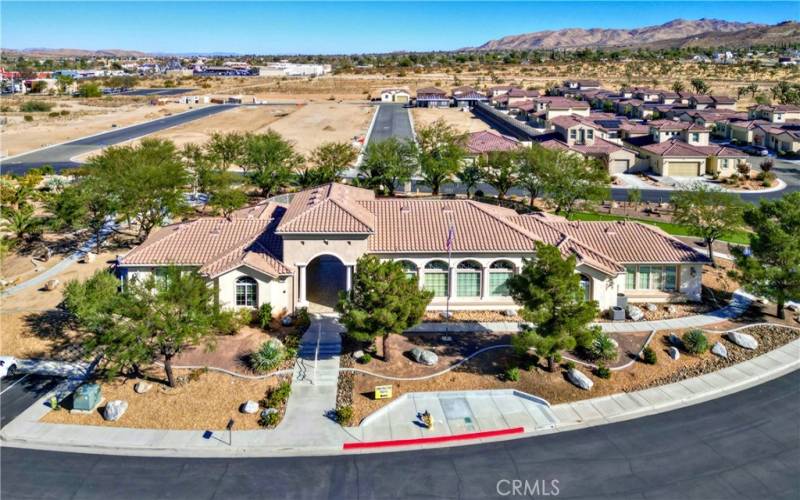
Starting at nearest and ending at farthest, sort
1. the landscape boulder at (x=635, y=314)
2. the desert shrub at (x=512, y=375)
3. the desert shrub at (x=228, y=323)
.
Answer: the desert shrub at (x=228, y=323) → the desert shrub at (x=512, y=375) → the landscape boulder at (x=635, y=314)

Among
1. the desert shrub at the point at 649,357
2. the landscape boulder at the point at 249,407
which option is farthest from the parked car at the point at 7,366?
the desert shrub at the point at 649,357

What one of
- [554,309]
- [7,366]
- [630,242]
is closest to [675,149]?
[630,242]

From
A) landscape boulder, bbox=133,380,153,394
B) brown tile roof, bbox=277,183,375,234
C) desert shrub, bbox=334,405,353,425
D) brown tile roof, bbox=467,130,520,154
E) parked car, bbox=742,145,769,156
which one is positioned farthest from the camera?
parked car, bbox=742,145,769,156

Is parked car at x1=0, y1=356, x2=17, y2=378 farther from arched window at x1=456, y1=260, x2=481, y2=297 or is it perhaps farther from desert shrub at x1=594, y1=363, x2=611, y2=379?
desert shrub at x1=594, y1=363, x2=611, y2=379

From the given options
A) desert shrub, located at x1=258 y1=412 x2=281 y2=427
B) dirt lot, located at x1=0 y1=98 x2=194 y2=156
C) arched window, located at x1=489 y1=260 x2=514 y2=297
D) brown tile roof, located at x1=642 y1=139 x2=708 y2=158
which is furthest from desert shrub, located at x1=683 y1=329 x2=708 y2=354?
dirt lot, located at x1=0 y1=98 x2=194 y2=156

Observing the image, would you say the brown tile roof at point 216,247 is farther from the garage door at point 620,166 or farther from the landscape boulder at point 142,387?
the garage door at point 620,166
